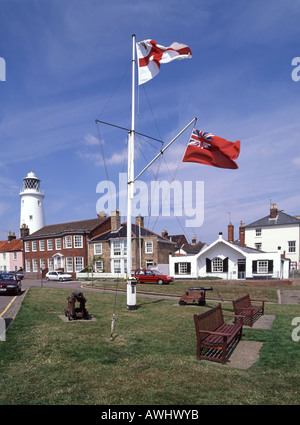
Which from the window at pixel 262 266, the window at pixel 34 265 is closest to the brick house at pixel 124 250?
the window at pixel 34 265

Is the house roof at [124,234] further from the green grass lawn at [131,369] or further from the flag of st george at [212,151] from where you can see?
the green grass lawn at [131,369]

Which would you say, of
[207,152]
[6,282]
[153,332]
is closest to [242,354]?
[153,332]

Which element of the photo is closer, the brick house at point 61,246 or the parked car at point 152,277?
the parked car at point 152,277

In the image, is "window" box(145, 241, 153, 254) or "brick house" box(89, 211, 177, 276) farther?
"window" box(145, 241, 153, 254)

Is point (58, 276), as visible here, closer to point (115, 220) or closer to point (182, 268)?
point (115, 220)

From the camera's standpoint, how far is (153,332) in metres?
10.2

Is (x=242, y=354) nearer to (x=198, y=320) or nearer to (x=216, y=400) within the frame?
(x=198, y=320)

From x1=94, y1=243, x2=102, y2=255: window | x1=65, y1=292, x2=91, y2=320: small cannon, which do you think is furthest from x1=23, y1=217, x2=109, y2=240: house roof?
x1=65, y1=292, x2=91, y2=320: small cannon

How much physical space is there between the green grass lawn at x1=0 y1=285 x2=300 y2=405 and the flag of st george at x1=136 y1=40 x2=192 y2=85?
35.4 feet

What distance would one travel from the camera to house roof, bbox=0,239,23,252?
62.0 metres

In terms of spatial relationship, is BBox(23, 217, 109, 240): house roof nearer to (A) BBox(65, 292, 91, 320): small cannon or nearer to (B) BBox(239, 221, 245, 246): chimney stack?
(B) BBox(239, 221, 245, 246): chimney stack

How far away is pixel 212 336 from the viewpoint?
8227 mm

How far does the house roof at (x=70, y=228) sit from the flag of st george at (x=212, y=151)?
126 feet

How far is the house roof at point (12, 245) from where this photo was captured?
62.0 metres
